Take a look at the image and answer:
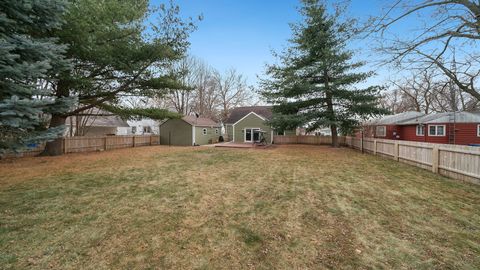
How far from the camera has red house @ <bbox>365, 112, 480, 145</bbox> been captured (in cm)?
1514

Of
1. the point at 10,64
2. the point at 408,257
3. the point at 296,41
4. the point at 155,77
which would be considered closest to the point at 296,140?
the point at 296,41

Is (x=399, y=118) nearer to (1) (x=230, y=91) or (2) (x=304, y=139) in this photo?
(2) (x=304, y=139)

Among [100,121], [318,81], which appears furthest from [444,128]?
[100,121]

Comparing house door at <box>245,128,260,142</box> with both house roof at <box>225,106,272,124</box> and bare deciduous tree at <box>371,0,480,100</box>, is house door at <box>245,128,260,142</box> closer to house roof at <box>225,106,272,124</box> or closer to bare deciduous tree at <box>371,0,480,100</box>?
house roof at <box>225,106,272,124</box>

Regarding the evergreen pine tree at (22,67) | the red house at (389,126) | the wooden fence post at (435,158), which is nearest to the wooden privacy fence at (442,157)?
the wooden fence post at (435,158)

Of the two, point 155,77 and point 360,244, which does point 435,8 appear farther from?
point 155,77

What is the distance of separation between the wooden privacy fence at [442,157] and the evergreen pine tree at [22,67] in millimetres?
9275

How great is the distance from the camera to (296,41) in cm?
1385

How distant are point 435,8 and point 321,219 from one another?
610cm

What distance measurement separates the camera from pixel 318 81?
1441 cm

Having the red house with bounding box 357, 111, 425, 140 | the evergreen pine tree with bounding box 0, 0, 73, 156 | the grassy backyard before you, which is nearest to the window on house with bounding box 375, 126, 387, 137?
the red house with bounding box 357, 111, 425, 140

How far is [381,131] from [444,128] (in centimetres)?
629

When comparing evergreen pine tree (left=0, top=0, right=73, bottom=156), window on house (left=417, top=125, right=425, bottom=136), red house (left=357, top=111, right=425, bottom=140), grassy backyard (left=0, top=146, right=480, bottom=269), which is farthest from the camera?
red house (left=357, top=111, right=425, bottom=140)

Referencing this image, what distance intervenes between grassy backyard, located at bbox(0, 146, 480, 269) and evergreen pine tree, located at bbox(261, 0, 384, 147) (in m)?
7.92
